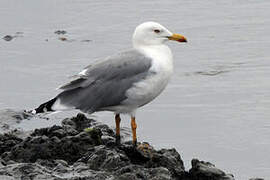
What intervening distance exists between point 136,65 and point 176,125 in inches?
89.5

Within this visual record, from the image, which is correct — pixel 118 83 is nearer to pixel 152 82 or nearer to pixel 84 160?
pixel 152 82

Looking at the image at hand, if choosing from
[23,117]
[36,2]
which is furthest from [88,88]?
[36,2]

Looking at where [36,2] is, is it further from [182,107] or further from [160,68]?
[160,68]

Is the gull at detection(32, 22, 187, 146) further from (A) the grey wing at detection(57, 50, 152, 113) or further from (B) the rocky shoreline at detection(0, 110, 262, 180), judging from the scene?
(B) the rocky shoreline at detection(0, 110, 262, 180)

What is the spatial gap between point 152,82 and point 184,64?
4.58 metres

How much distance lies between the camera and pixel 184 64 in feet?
42.7

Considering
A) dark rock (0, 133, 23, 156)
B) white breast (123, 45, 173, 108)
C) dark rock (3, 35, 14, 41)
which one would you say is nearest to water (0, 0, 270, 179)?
dark rock (3, 35, 14, 41)

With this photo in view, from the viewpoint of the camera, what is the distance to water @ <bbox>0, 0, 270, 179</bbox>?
33.2 feet

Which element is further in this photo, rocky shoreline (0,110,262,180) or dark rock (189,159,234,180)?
dark rock (189,159,234,180)

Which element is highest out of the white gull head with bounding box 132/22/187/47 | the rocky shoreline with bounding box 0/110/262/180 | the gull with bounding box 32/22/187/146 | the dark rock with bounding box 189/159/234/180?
the white gull head with bounding box 132/22/187/47

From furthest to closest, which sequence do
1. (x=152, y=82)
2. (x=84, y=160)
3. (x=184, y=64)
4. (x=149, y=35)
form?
(x=184, y=64) < (x=149, y=35) < (x=152, y=82) < (x=84, y=160)

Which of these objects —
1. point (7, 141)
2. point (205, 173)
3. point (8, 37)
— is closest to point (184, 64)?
point (8, 37)

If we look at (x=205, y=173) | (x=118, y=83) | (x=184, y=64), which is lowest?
(x=205, y=173)

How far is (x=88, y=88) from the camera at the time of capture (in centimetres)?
864
